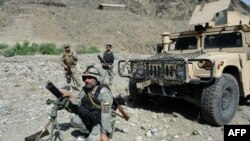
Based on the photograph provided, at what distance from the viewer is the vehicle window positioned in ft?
24.8

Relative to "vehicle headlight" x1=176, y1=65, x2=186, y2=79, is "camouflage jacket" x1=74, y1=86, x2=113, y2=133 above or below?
below

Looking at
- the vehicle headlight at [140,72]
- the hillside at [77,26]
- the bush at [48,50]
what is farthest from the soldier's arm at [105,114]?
the hillside at [77,26]

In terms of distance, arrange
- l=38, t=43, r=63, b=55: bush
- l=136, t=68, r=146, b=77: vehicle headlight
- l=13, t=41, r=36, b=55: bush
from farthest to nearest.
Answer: l=38, t=43, r=63, b=55: bush < l=13, t=41, r=36, b=55: bush < l=136, t=68, r=146, b=77: vehicle headlight

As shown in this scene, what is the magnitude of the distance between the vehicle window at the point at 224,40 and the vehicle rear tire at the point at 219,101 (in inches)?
37.6

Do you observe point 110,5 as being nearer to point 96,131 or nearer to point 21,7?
point 21,7

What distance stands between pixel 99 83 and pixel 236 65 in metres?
3.25

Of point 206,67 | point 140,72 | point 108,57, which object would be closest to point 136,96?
point 140,72

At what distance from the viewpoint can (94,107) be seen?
16.1 ft

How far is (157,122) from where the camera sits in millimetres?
6965

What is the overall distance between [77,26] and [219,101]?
34950 millimetres

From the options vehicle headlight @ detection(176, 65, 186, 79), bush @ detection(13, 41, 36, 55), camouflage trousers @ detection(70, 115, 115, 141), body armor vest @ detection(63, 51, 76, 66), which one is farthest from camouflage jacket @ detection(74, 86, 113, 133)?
bush @ detection(13, 41, 36, 55)

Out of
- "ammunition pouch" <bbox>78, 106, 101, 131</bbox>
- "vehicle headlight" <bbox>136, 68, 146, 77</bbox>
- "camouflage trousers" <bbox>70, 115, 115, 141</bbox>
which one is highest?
"vehicle headlight" <bbox>136, 68, 146, 77</bbox>

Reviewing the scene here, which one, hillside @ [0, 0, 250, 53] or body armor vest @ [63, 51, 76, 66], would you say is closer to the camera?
body armor vest @ [63, 51, 76, 66]

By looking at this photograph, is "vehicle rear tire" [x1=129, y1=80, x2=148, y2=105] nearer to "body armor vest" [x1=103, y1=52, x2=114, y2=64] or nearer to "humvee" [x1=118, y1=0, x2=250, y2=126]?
"humvee" [x1=118, y1=0, x2=250, y2=126]
